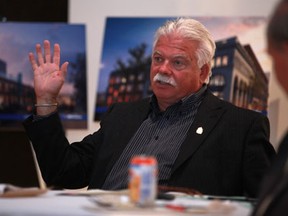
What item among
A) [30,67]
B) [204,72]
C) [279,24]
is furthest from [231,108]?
[30,67]

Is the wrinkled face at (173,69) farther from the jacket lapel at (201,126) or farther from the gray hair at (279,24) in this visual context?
the gray hair at (279,24)

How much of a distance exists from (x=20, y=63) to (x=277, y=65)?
10.4 ft

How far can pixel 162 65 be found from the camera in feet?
11.4

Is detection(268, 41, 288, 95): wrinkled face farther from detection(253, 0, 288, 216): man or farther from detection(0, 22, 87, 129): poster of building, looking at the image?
detection(0, 22, 87, 129): poster of building

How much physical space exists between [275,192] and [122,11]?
3282 millimetres

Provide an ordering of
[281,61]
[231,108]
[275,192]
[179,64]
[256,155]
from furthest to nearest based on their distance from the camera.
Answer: [179,64], [231,108], [256,155], [281,61], [275,192]

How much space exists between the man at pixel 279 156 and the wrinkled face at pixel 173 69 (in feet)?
4.75

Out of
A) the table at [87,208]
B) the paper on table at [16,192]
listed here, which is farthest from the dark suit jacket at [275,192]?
the paper on table at [16,192]

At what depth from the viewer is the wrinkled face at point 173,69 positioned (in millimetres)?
3445

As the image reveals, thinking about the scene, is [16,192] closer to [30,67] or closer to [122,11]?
[30,67]

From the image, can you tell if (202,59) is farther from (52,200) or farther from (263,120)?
(52,200)

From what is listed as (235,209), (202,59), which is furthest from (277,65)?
(202,59)

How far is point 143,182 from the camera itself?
Answer: 2072mm

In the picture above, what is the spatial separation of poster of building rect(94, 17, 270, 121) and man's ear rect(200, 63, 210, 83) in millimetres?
1043
